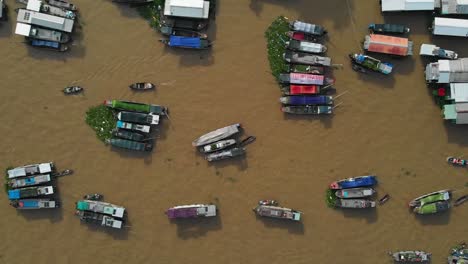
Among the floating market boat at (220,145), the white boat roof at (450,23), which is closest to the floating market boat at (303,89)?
the floating market boat at (220,145)

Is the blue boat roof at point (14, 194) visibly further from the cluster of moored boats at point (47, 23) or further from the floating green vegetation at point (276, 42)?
the floating green vegetation at point (276, 42)

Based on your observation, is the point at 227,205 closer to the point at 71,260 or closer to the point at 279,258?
the point at 279,258

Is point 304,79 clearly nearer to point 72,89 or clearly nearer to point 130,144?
point 130,144

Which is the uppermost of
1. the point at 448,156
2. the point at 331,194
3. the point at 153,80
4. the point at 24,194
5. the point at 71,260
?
the point at 153,80

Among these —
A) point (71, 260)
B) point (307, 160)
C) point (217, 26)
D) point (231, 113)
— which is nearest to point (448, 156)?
point (307, 160)

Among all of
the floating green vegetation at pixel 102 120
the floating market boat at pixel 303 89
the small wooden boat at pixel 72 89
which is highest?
the floating market boat at pixel 303 89

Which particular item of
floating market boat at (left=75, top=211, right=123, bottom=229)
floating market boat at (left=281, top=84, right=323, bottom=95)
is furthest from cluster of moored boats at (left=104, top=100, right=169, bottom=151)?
floating market boat at (left=281, top=84, right=323, bottom=95)
